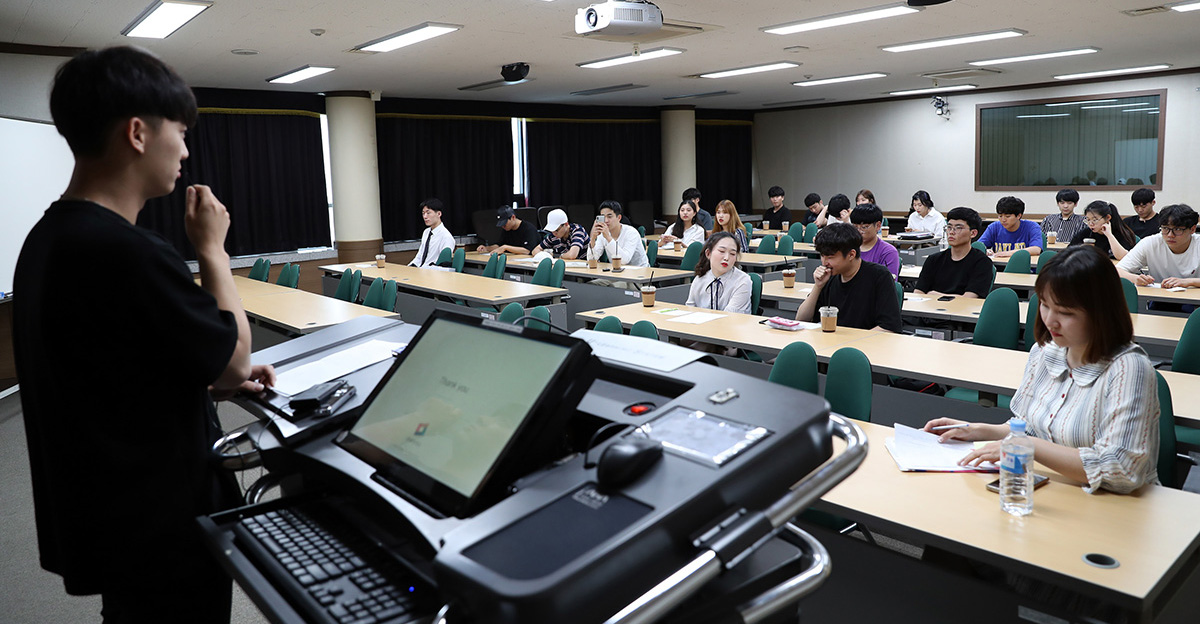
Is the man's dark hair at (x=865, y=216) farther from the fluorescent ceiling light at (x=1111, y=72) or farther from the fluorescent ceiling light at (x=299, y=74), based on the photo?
the fluorescent ceiling light at (x=1111, y=72)

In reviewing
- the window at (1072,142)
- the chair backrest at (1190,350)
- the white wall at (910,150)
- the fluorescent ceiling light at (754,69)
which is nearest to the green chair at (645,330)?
the chair backrest at (1190,350)

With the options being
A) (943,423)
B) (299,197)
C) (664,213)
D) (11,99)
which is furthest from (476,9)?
(664,213)

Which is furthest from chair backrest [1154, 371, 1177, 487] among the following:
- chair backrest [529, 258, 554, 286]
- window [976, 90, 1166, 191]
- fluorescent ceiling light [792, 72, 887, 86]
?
window [976, 90, 1166, 191]

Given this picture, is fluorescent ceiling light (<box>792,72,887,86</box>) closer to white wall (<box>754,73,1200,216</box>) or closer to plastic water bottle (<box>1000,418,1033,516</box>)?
white wall (<box>754,73,1200,216</box>)

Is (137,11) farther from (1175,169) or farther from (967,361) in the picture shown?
(1175,169)

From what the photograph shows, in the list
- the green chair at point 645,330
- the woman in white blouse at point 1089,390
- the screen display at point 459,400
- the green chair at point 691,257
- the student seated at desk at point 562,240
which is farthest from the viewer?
the student seated at desk at point 562,240

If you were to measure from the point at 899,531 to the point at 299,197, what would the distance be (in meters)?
10.3

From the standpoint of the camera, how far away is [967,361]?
11.4 feet

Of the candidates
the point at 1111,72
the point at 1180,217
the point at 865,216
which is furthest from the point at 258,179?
the point at 1111,72

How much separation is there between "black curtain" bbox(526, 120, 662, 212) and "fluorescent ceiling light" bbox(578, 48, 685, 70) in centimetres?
466

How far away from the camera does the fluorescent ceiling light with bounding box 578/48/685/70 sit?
7.69 m

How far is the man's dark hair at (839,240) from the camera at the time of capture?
14.1 ft

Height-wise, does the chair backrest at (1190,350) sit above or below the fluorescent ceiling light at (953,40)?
below

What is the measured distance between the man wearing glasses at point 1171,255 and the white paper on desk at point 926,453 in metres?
3.87
